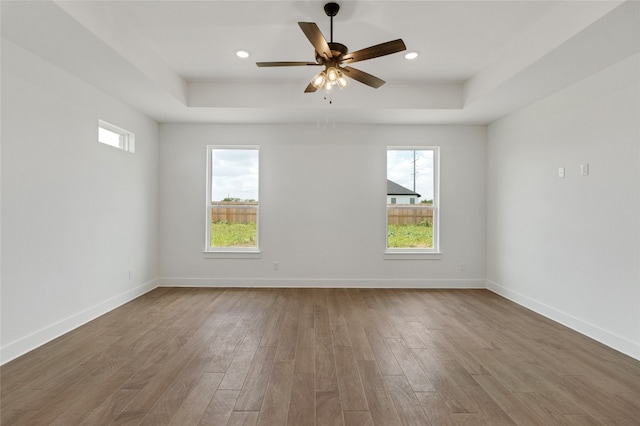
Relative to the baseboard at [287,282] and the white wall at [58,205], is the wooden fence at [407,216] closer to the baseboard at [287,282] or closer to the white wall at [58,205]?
the baseboard at [287,282]

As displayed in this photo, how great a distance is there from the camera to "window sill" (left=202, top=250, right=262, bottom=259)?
5223 mm

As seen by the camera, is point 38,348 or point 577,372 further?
point 38,348

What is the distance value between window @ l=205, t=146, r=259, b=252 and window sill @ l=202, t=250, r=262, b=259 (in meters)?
0.09

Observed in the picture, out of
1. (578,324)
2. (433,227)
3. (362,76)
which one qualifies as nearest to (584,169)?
(578,324)

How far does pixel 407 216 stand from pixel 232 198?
2.94 m

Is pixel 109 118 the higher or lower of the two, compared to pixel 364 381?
higher

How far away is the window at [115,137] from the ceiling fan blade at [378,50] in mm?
3143

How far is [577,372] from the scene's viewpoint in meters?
2.50

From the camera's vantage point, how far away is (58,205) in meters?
3.19

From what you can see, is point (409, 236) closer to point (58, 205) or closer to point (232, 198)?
point (232, 198)

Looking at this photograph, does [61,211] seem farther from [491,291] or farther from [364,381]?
[491,291]

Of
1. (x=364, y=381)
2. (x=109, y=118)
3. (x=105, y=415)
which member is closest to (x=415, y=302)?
(x=364, y=381)

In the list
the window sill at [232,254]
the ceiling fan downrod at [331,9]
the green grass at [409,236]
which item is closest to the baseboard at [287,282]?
the window sill at [232,254]

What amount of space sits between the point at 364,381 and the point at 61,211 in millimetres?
3311
